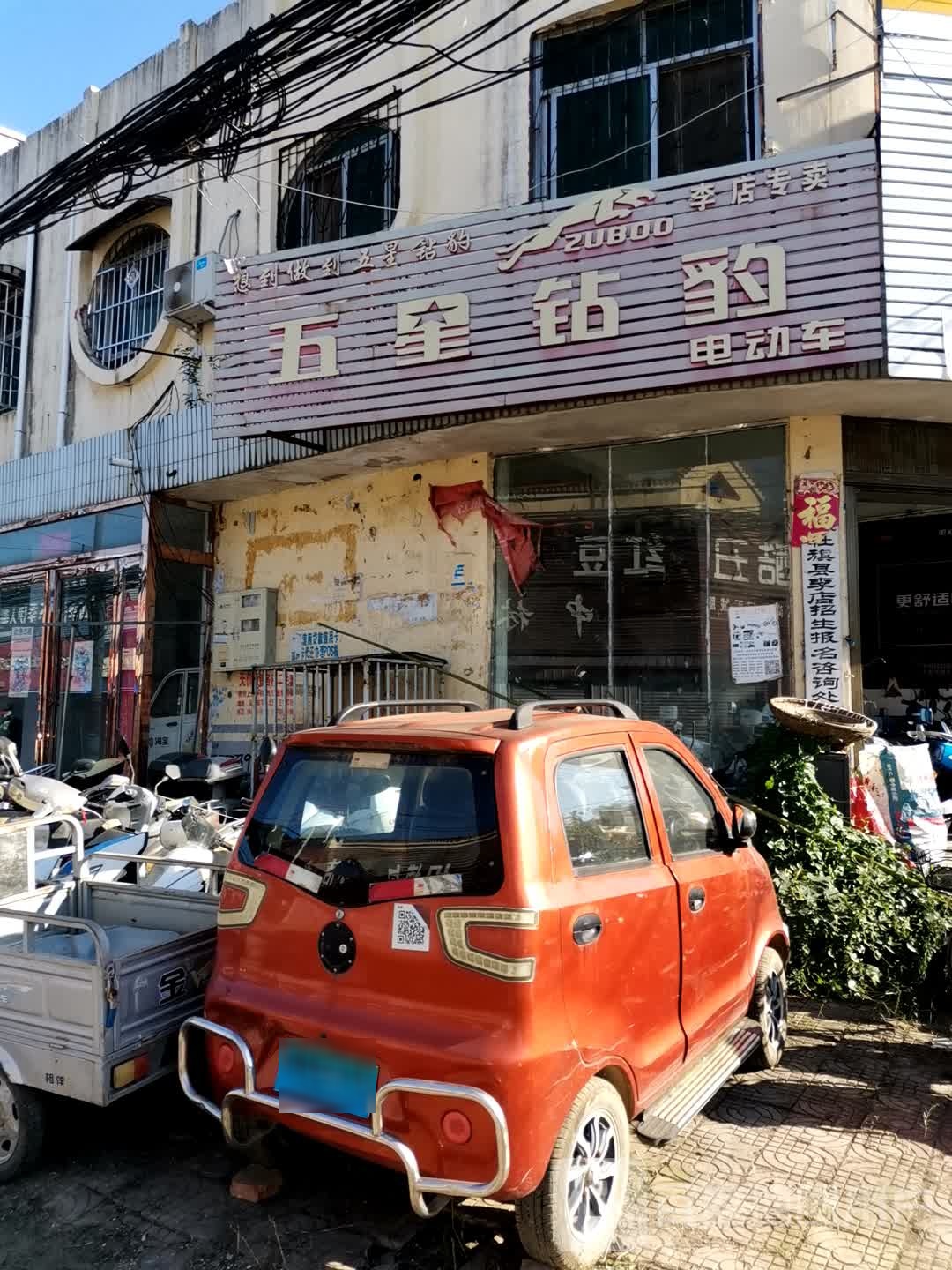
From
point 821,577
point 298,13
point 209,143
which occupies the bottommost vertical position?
point 821,577

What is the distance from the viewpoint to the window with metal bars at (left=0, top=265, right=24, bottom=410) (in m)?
14.2

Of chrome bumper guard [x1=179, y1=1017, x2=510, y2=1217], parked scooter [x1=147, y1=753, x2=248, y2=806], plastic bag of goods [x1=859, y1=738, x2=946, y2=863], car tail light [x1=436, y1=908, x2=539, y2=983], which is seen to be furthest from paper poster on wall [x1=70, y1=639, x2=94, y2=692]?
car tail light [x1=436, y1=908, x2=539, y2=983]

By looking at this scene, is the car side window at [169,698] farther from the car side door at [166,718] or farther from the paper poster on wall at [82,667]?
the paper poster on wall at [82,667]

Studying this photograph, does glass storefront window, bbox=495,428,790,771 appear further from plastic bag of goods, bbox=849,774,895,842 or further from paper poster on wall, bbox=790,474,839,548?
plastic bag of goods, bbox=849,774,895,842

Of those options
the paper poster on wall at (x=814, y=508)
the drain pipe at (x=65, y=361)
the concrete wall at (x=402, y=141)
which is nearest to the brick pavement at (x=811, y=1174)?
the paper poster on wall at (x=814, y=508)

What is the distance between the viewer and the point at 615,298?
6.78 metres

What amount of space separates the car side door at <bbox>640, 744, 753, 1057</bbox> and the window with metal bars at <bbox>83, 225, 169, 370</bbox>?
34.4ft

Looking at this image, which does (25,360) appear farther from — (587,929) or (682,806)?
(587,929)

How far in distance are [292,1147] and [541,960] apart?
1522 millimetres

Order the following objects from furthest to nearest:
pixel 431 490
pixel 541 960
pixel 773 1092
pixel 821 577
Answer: pixel 431 490 < pixel 821 577 < pixel 773 1092 < pixel 541 960

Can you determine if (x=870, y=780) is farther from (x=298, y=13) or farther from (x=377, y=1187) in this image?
(x=298, y=13)

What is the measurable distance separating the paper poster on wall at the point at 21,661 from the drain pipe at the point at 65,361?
2744 millimetres

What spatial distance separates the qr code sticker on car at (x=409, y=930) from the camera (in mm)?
2730

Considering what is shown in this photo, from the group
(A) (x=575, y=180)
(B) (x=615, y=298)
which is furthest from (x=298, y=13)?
(B) (x=615, y=298)
